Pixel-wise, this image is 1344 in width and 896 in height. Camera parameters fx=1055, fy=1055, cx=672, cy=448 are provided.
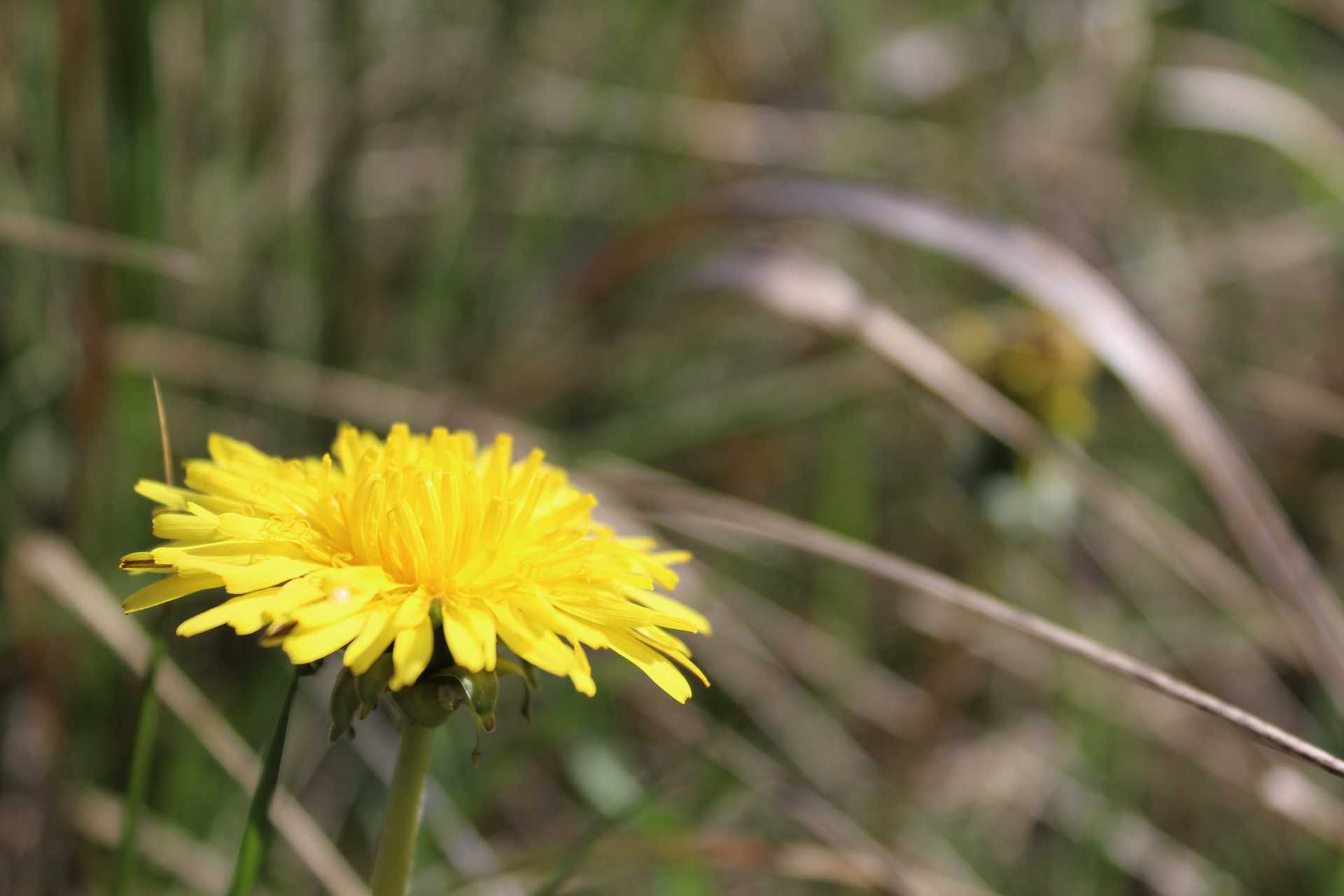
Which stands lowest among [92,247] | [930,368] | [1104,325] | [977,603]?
[977,603]

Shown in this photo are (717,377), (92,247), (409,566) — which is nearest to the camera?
(409,566)

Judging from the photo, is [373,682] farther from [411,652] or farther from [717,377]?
[717,377]

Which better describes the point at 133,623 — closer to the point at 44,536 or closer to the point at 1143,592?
the point at 44,536

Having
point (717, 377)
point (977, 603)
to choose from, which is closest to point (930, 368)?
point (977, 603)

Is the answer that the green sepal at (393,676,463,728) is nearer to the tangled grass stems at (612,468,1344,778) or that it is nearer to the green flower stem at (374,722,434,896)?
the green flower stem at (374,722,434,896)

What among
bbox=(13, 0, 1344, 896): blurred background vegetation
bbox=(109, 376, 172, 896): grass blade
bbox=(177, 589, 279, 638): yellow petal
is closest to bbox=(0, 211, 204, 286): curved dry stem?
bbox=(13, 0, 1344, 896): blurred background vegetation

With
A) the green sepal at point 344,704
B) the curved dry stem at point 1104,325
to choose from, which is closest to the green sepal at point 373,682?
the green sepal at point 344,704
